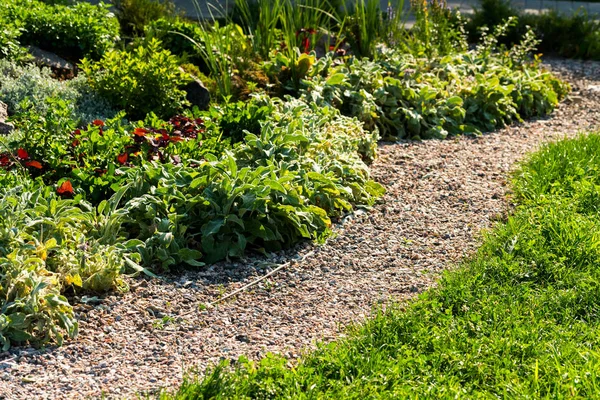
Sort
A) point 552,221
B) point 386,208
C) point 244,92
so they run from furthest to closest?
point 244,92
point 386,208
point 552,221

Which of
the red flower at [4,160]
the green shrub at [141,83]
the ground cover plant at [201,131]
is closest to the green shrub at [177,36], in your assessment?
the ground cover plant at [201,131]

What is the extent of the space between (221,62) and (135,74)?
0.83m

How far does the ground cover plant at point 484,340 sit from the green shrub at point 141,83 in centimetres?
274

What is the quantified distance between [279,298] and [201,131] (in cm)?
182

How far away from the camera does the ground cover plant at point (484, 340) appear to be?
3430 millimetres

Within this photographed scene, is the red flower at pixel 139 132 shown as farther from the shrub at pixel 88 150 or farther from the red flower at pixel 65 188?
the red flower at pixel 65 188

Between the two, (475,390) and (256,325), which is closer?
(475,390)

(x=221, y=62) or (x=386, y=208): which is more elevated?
(x=221, y=62)

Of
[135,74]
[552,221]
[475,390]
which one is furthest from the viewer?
[135,74]

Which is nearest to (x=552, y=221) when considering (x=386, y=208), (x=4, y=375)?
(x=386, y=208)

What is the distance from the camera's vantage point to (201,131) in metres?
5.72

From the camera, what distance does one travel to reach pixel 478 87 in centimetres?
715

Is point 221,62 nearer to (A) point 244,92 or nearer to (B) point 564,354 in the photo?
(A) point 244,92

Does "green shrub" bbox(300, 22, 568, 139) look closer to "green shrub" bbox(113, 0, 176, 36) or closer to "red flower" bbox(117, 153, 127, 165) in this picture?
"red flower" bbox(117, 153, 127, 165)
